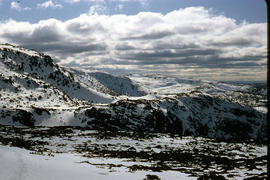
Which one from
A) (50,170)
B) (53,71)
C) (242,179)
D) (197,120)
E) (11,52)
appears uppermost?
(11,52)

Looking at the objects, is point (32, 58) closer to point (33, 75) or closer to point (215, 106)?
point (33, 75)

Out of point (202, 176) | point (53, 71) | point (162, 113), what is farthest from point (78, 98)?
point (202, 176)

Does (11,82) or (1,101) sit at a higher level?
(11,82)

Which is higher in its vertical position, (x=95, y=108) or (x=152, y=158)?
(x=95, y=108)

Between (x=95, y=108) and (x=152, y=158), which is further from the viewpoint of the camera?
(x=95, y=108)

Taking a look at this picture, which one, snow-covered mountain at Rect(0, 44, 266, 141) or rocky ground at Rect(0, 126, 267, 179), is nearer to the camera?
rocky ground at Rect(0, 126, 267, 179)

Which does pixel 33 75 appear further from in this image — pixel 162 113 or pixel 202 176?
pixel 202 176

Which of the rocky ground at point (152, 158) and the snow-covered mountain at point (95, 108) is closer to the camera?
the rocky ground at point (152, 158)

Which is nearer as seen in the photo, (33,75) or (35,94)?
(35,94)

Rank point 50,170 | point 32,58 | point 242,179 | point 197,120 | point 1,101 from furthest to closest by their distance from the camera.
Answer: point 32,58 < point 197,120 < point 1,101 < point 242,179 < point 50,170

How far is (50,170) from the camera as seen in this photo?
1603cm

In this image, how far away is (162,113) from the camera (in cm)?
10362

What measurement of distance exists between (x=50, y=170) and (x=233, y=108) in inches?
6041

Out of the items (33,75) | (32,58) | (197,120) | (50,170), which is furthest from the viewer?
(32,58)
